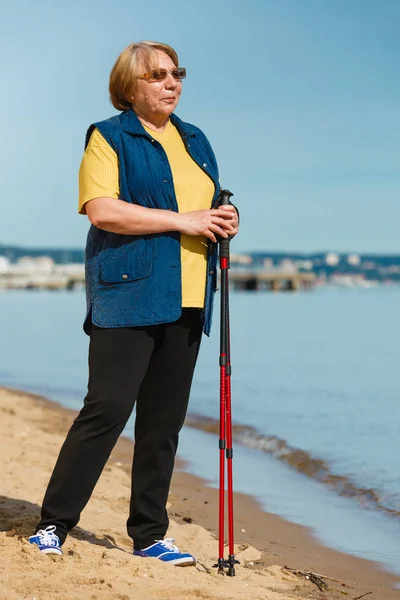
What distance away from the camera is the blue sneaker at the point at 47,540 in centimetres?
370

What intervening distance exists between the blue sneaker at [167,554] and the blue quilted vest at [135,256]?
3.19 feet

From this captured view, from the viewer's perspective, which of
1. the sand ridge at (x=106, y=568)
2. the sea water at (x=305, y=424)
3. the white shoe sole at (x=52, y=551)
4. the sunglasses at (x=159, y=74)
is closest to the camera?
the sand ridge at (x=106, y=568)

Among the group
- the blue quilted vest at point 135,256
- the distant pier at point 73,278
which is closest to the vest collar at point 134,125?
the blue quilted vest at point 135,256

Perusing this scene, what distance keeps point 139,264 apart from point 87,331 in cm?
40

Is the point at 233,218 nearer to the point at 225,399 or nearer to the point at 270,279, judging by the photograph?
the point at 225,399

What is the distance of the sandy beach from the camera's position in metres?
3.44

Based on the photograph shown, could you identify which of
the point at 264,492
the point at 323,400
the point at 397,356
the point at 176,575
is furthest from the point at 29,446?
the point at 397,356

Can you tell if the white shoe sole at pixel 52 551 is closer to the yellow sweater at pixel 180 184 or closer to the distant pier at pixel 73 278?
the yellow sweater at pixel 180 184

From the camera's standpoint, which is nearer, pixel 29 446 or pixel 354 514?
pixel 354 514

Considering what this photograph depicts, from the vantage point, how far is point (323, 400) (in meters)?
13.5

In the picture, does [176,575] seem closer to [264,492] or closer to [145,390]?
[145,390]

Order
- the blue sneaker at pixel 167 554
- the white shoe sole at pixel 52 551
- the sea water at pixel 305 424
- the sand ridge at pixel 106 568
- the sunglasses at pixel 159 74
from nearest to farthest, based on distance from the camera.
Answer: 1. the sand ridge at pixel 106 568
2. the white shoe sole at pixel 52 551
3. the sunglasses at pixel 159 74
4. the blue sneaker at pixel 167 554
5. the sea water at pixel 305 424

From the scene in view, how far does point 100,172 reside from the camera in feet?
12.3

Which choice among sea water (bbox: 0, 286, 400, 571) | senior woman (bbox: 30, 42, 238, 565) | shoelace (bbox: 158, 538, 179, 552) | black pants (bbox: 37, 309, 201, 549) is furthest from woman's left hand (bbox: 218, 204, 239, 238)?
sea water (bbox: 0, 286, 400, 571)
